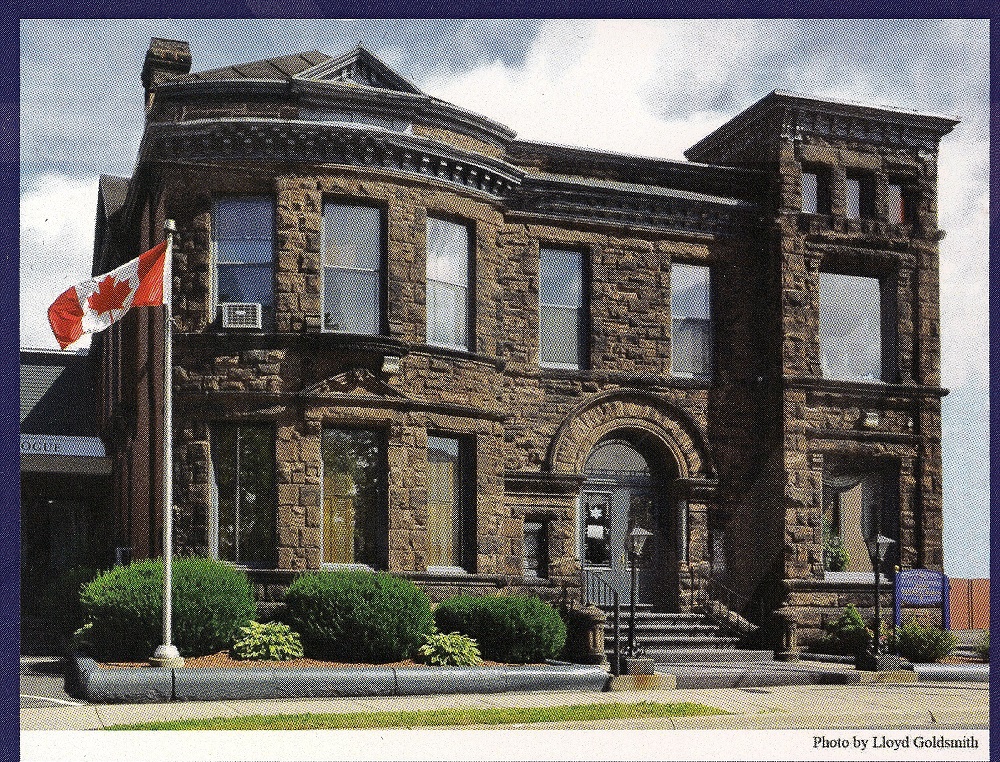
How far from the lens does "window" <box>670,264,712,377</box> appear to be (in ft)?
86.3

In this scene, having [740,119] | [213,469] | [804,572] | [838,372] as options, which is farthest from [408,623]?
[740,119]

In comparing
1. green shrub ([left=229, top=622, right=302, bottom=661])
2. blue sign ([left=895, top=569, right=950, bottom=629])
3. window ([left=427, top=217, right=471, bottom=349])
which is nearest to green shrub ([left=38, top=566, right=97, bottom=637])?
green shrub ([left=229, top=622, right=302, bottom=661])

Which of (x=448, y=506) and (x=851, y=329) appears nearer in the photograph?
(x=448, y=506)

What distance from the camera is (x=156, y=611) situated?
61.8 feet

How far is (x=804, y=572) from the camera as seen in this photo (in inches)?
1022

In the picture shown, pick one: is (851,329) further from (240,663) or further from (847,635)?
(240,663)

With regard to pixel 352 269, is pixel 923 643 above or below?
below

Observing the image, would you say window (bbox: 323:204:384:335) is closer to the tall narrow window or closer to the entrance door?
the entrance door

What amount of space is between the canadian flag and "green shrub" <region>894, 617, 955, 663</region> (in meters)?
13.9

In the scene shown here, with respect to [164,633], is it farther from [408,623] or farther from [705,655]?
[705,655]

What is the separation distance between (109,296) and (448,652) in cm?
712

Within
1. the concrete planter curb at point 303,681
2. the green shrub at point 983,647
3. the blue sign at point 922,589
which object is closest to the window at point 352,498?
the concrete planter curb at point 303,681

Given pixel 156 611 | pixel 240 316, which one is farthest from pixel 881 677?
pixel 240 316

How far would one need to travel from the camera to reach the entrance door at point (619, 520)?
2530 centimetres
